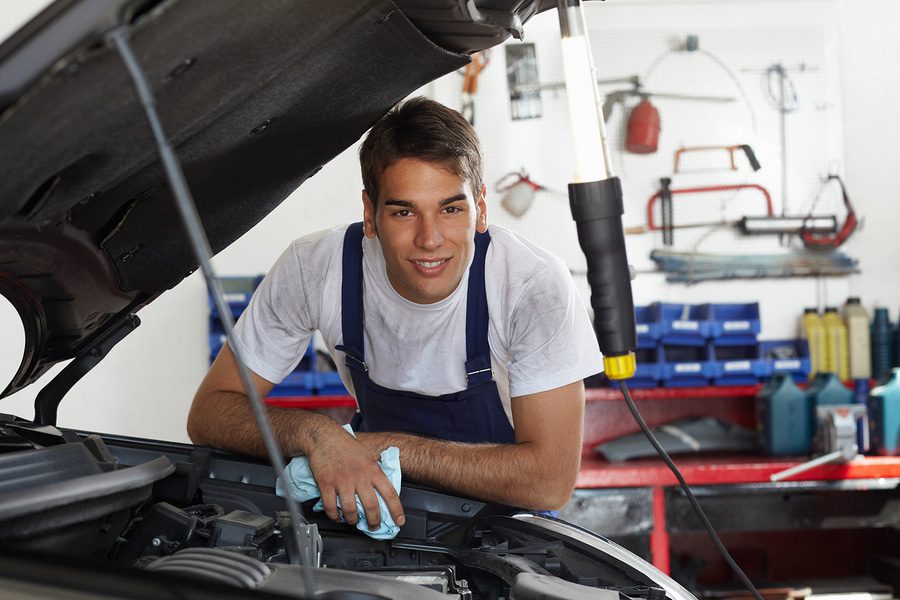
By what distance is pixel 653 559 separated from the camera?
2.88 meters

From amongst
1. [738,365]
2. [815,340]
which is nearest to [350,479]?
[738,365]

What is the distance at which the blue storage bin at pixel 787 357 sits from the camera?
3244mm

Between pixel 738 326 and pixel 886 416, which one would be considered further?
pixel 738 326

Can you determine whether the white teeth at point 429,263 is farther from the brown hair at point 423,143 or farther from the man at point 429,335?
the brown hair at point 423,143

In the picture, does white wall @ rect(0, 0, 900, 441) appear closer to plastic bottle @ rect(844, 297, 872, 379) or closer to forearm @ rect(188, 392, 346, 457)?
plastic bottle @ rect(844, 297, 872, 379)

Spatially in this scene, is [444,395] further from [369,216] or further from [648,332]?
[648,332]

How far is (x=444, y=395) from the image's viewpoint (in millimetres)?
1690

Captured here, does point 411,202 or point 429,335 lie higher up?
point 411,202

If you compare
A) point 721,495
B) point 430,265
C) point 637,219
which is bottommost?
point 721,495

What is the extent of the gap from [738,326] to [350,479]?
2.26 m

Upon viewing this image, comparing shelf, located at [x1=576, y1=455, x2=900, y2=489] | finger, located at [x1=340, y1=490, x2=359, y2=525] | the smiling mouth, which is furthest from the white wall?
finger, located at [x1=340, y1=490, x2=359, y2=525]

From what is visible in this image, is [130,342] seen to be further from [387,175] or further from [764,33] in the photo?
[764,33]

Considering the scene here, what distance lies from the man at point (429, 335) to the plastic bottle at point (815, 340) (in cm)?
219

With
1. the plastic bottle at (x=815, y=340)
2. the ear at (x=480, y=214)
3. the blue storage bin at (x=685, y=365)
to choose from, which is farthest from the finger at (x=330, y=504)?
the plastic bottle at (x=815, y=340)
